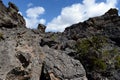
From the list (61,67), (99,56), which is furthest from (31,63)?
(99,56)

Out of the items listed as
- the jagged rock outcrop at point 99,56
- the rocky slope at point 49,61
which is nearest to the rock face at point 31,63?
the rocky slope at point 49,61

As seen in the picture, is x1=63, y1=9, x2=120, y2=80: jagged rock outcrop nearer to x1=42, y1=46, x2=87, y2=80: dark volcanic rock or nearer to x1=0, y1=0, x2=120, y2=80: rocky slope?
x1=0, y1=0, x2=120, y2=80: rocky slope

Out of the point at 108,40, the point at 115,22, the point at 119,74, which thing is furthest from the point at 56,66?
the point at 115,22

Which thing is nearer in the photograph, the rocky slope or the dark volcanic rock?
the rocky slope

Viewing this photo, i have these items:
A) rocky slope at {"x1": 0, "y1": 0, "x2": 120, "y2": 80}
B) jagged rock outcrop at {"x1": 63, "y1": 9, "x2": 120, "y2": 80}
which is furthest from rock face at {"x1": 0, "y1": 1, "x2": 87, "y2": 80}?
jagged rock outcrop at {"x1": 63, "y1": 9, "x2": 120, "y2": 80}

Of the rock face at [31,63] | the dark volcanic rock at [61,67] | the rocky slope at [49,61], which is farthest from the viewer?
the dark volcanic rock at [61,67]

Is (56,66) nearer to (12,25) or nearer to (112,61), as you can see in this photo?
(112,61)

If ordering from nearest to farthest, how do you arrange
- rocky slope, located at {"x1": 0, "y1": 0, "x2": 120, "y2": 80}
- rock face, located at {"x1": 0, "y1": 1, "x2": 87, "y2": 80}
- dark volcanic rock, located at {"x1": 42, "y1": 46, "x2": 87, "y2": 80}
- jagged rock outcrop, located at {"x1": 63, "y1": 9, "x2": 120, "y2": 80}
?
rock face, located at {"x1": 0, "y1": 1, "x2": 87, "y2": 80}, rocky slope, located at {"x1": 0, "y1": 0, "x2": 120, "y2": 80}, dark volcanic rock, located at {"x1": 42, "y1": 46, "x2": 87, "y2": 80}, jagged rock outcrop, located at {"x1": 63, "y1": 9, "x2": 120, "y2": 80}

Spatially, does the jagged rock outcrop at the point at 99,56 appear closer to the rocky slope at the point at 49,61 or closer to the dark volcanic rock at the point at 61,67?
the rocky slope at the point at 49,61

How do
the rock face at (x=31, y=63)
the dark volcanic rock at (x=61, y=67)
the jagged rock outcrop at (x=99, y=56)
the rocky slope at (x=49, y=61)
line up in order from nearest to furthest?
the rock face at (x=31, y=63), the rocky slope at (x=49, y=61), the dark volcanic rock at (x=61, y=67), the jagged rock outcrop at (x=99, y=56)

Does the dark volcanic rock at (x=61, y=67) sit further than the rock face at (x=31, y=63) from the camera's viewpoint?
Yes

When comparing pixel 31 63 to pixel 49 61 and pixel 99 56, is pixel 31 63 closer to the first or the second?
pixel 49 61

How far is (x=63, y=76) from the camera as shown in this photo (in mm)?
29250

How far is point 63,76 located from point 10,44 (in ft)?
21.7
